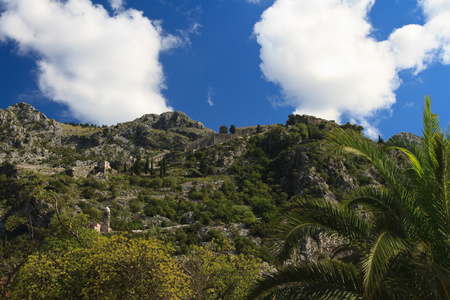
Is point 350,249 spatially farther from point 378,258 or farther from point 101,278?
point 101,278

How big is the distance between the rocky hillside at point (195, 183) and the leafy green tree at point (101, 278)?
23.1 feet

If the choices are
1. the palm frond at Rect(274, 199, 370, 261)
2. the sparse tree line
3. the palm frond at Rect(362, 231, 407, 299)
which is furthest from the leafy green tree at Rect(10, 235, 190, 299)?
the palm frond at Rect(362, 231, 407, 299)

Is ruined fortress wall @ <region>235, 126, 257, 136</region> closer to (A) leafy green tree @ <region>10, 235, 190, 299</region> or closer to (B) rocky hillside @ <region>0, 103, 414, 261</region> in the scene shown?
(B) rocky hillside @ <region>0, 103, 414, 261</region>

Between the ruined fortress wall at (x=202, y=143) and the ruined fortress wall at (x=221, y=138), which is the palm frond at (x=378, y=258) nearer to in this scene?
the ruined fortress wall at (x=221, y=138)

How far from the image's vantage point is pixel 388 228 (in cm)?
503

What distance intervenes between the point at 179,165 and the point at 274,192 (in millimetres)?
22940

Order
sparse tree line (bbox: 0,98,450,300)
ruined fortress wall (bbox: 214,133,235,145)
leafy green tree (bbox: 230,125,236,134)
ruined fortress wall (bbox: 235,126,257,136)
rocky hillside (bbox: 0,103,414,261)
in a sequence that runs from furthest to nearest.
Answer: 1. leafy green tree (bbox: 230,125,236,134)
2. ruined fortress wall (bbox: 235,126,257,136)
3. ruined fortress wall (bbox: 214,133,235,145)
4. rocky hillside (bbox: 0,103,414,261)
5. sparse tree line (bbox: 0,98,450,300)

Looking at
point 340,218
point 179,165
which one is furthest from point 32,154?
point 340,218

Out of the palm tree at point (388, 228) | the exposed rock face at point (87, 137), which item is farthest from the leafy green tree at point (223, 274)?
the exposed rock face at point (87, 137)

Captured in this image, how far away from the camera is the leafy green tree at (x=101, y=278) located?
10352 mm

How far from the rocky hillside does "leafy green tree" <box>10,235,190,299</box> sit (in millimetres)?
7037

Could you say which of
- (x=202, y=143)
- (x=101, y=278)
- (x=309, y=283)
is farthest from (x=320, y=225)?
(x=202, y=143)

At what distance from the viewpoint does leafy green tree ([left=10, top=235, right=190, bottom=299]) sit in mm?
10352

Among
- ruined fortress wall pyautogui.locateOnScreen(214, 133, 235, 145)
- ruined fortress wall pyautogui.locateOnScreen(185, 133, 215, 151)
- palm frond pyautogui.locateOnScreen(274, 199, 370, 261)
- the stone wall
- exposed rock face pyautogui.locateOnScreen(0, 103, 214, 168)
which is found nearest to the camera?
palm frond pyautogui.locateOnScreen(274, 199, 370, 261)
